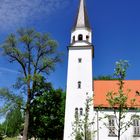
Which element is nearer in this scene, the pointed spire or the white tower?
the white tower

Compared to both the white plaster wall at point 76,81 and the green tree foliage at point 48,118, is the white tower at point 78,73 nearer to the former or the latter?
the white plaster wall at point 76,81

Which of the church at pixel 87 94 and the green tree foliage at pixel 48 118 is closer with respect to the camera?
the church at pixel 87 94

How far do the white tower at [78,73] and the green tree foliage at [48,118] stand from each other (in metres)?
6.98

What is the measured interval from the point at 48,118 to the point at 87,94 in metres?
11.5

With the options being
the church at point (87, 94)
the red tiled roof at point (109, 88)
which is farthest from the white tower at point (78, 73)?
the red tiled roof at point (109, 88)

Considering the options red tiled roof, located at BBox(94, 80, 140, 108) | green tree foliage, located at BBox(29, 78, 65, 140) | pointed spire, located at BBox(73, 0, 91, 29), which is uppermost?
pointed spire, located at BBox(73, 0, 91, 29)

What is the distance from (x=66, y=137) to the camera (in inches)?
1201

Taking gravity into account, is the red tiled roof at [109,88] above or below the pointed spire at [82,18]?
below

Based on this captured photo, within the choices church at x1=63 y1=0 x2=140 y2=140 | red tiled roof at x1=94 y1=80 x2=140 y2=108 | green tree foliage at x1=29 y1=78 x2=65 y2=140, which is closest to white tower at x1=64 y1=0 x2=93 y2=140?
church at x1=63 y1=0 x2=140 y2=140

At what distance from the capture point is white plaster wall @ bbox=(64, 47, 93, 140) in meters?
31.6

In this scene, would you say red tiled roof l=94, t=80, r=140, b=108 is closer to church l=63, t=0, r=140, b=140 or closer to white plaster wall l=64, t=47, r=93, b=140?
→ church l=63, t=0, r=140, b=140

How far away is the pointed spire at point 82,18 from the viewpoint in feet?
120

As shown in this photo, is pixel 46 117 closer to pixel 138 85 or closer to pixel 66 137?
pixel 66 137

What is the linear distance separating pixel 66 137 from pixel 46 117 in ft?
34.5
